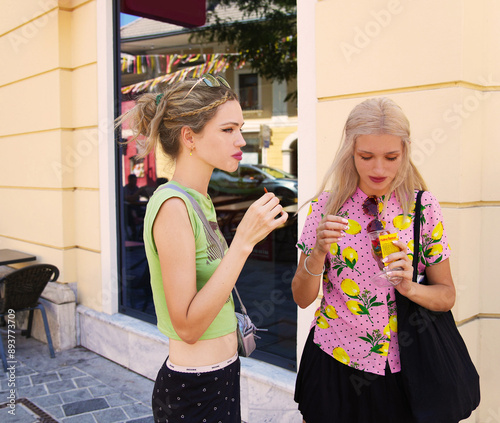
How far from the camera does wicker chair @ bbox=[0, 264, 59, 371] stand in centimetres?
457

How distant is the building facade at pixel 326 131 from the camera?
255 cm

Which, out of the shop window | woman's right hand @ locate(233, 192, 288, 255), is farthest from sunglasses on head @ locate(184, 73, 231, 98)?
the shop window

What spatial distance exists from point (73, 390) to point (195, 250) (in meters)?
3.32

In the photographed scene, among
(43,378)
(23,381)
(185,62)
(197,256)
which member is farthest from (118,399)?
(185,62)

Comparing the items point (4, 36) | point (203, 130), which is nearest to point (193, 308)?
point (203, 130)

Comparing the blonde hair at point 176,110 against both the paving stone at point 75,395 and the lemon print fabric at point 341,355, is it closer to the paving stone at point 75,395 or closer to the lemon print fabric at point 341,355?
the lemon print fabric at point 341,355

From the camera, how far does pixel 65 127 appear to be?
526 cm

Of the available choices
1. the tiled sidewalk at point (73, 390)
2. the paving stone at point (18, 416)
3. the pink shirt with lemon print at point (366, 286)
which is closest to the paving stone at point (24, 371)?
the tiled sidewalk at point (73, 390)

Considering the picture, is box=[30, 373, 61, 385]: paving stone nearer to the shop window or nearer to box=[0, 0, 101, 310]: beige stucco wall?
box=[0, 0, 101, 310]: beige stucco wall

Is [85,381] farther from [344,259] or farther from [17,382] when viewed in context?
[344,259]

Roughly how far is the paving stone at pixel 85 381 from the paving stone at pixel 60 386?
0.04 metres

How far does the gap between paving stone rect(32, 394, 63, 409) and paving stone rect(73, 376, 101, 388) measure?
10.6 inches

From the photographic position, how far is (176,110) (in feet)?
5.66

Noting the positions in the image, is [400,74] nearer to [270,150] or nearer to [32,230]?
[270,150]
